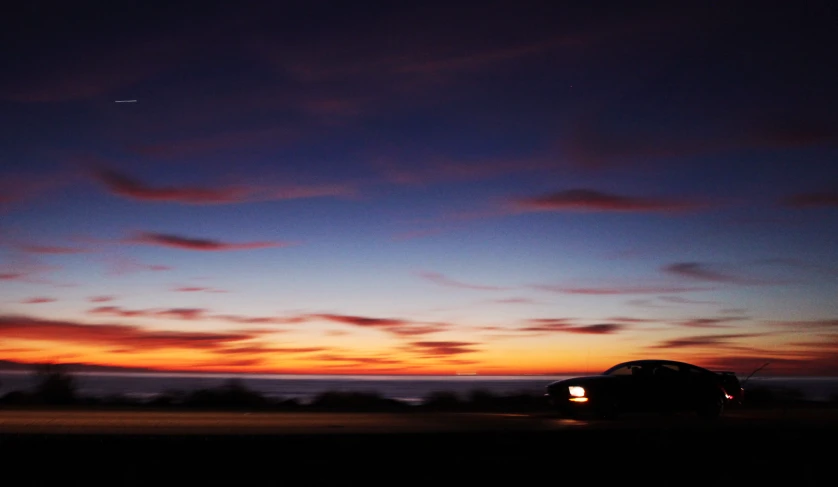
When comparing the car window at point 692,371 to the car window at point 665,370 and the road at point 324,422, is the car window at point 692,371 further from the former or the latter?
the road at point 324,422

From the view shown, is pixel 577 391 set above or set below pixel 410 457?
above

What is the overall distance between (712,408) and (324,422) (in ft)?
33.3

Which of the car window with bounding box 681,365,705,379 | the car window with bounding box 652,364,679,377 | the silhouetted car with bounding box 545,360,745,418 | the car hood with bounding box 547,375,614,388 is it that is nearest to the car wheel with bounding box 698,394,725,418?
the silhouetted car with bounding box 545,360,745,418

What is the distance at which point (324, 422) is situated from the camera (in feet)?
59.2

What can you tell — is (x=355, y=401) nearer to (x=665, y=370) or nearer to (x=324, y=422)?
(x=324, y=422)

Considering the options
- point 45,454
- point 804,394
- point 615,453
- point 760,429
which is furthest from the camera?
point 804,394

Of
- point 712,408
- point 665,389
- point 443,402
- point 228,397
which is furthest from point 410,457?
point 443,402

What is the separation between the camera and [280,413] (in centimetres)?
2106

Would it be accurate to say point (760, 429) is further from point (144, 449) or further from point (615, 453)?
point (144, 449)

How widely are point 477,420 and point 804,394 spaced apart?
63.3ft

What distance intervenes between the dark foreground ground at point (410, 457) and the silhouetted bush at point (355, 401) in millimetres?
9856

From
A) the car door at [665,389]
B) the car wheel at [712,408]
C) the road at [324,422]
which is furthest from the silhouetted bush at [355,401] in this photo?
the car wheel at [712,408]

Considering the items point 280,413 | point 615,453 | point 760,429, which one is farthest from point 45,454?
point 760,429

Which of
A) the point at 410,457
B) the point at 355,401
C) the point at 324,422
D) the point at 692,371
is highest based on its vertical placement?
the point at 692,371
